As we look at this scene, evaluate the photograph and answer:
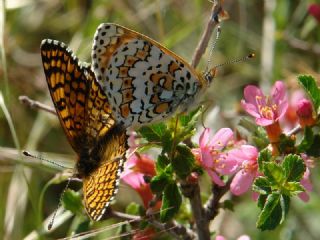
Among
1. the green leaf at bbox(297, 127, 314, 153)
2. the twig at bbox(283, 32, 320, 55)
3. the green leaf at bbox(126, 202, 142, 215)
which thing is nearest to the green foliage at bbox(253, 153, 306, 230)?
the green leaf at bbox(297, 127, 314, 153)

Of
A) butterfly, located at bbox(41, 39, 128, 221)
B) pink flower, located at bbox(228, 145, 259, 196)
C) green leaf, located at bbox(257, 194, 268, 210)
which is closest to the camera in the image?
green leaf, located at bbox(257, 194, 268, 210)

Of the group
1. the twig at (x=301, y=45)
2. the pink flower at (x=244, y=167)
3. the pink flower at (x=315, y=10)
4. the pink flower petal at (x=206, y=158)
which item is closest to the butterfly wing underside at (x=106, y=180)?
the pink flower petal at (x=206, y=158)

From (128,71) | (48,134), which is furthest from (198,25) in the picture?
(128,71)

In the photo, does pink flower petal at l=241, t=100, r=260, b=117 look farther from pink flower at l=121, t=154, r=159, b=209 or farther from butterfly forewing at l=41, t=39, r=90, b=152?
butterfly forewing at l=41, t=39, r=90, b=152

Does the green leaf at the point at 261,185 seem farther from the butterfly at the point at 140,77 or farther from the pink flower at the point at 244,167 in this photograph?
the butterfly at the point at 140,77

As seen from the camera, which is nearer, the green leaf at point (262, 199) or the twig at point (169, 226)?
the green leaf at point (262, 199)

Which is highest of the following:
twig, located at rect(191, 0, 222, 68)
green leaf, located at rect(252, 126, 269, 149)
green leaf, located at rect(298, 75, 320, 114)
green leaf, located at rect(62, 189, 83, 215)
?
twig, located at rect(191, 0, 222, 68)
